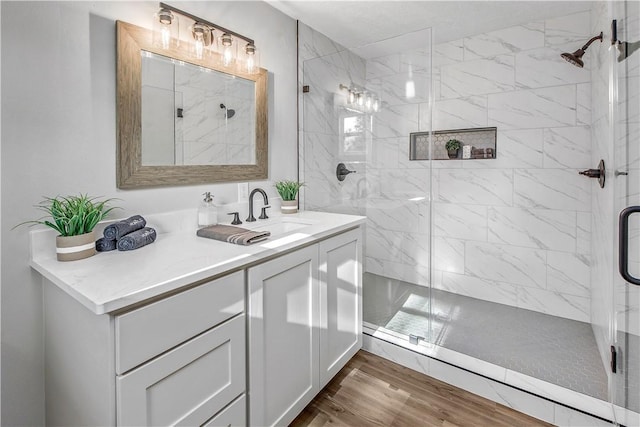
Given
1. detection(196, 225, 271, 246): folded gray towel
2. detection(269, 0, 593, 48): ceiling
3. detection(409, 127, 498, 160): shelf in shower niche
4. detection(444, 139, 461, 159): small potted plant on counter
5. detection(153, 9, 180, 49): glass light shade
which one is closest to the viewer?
detection(196, 225, 271, 246): folded gray towel

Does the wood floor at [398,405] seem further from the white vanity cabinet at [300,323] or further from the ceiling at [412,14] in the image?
the ceiling at [412,14]

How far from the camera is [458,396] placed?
184cm

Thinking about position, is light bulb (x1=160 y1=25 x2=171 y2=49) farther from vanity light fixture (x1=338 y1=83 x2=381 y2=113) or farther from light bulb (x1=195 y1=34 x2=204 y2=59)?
vanity light fixture (x1=338 y1=83 x2=381 y2=113)

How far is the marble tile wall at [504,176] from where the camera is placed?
2518 mm

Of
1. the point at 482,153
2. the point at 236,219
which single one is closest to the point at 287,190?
the point at 236,219

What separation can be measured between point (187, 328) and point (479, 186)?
109 inches

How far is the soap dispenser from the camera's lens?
1721 millimetres

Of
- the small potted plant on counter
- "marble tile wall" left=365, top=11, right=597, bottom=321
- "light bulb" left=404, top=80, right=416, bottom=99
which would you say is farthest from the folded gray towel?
the small potted plant on counter

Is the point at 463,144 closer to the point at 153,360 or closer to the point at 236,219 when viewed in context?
the point at 236,219

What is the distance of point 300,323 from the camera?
5.08 feet

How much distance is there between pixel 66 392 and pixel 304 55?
2.43 m

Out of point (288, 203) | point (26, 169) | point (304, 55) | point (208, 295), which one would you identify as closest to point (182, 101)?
point (26, 169)

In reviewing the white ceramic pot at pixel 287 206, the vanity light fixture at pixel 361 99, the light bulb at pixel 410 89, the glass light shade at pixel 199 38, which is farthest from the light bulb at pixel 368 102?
the glass light shade at pixel 199 38

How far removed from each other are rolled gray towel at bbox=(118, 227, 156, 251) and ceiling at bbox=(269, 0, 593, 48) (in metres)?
1.75
